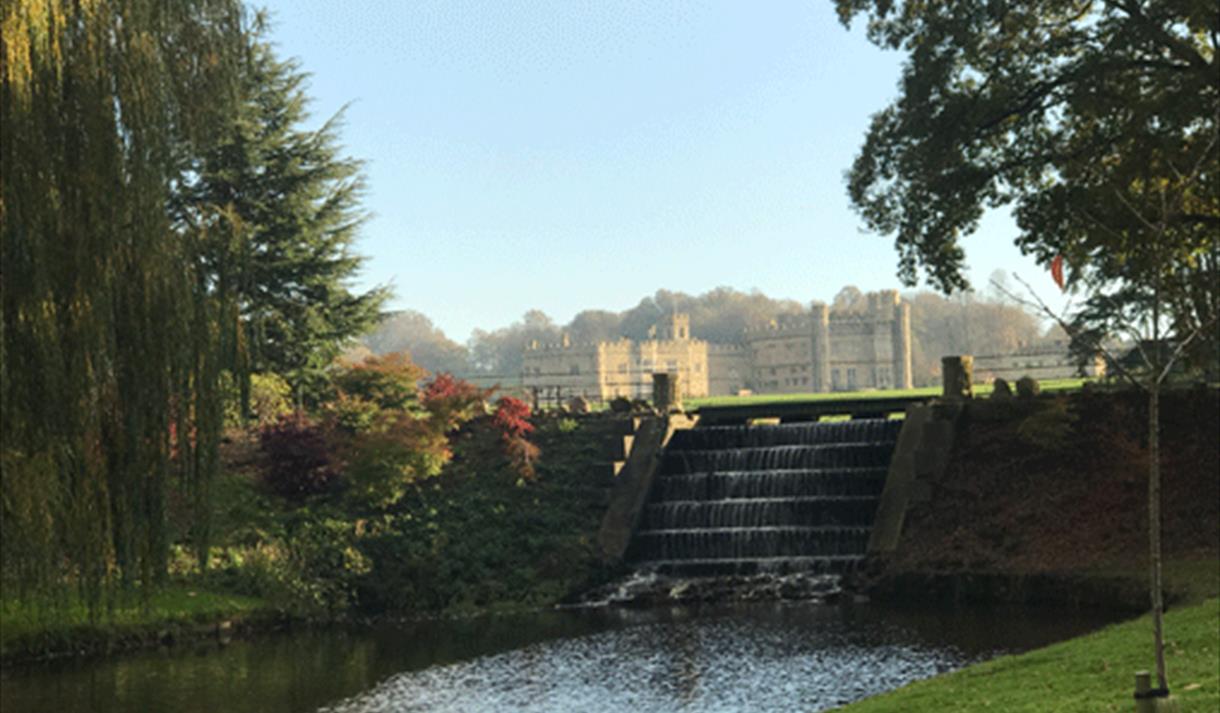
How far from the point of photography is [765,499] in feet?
99.3

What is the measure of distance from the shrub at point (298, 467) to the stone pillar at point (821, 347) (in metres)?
113

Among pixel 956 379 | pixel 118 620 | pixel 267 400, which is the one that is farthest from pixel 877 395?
pixel 118 620

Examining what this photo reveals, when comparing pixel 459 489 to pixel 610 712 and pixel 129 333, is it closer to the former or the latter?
pixel 610 712

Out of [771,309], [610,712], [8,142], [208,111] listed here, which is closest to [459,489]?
[610,712]

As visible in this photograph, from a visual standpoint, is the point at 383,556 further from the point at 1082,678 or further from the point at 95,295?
the point at 1082,678

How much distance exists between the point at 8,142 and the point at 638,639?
1435 centimetres

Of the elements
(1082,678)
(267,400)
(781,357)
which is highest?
(781,357)

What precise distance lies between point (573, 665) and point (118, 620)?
8288mm

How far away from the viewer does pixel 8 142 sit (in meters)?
10.7

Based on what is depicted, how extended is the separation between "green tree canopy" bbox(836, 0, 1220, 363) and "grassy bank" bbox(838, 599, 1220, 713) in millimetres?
7554

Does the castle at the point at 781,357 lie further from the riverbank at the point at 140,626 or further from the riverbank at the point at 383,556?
the riverbank at the point at 140,626

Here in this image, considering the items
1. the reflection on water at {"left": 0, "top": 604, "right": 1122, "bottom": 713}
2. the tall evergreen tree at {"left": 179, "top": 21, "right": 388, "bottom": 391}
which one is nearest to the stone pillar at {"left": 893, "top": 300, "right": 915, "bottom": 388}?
the tall evergreen tree at {"left": 179, "top": 21, "right": 388, "bottom": 391}

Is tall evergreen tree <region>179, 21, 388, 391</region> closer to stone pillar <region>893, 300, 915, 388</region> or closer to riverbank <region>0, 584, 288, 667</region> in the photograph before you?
riverbank <region>0, 584, 288, 667</region>

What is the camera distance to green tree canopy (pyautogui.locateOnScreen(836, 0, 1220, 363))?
22.2 meters
